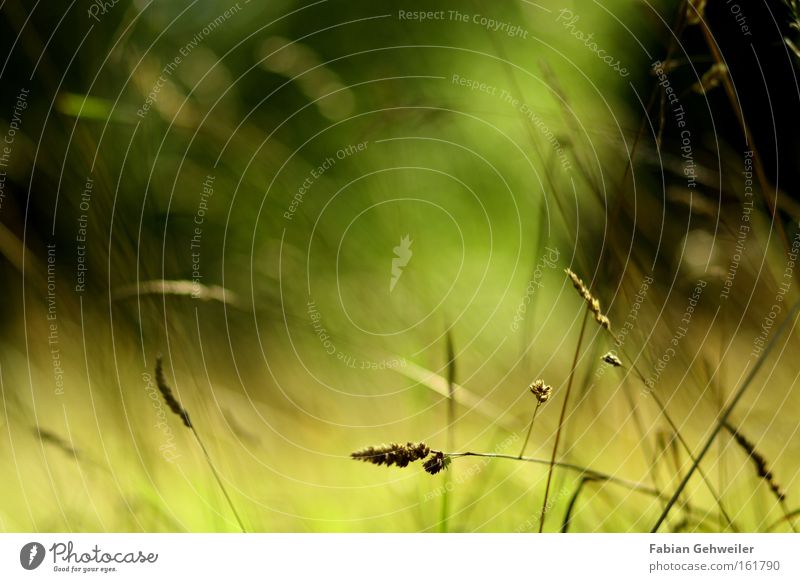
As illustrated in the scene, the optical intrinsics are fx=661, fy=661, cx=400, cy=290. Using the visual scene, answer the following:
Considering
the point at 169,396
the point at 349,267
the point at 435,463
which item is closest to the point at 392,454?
the point at 435,463

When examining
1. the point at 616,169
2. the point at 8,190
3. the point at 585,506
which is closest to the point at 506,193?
the point at 616,169
